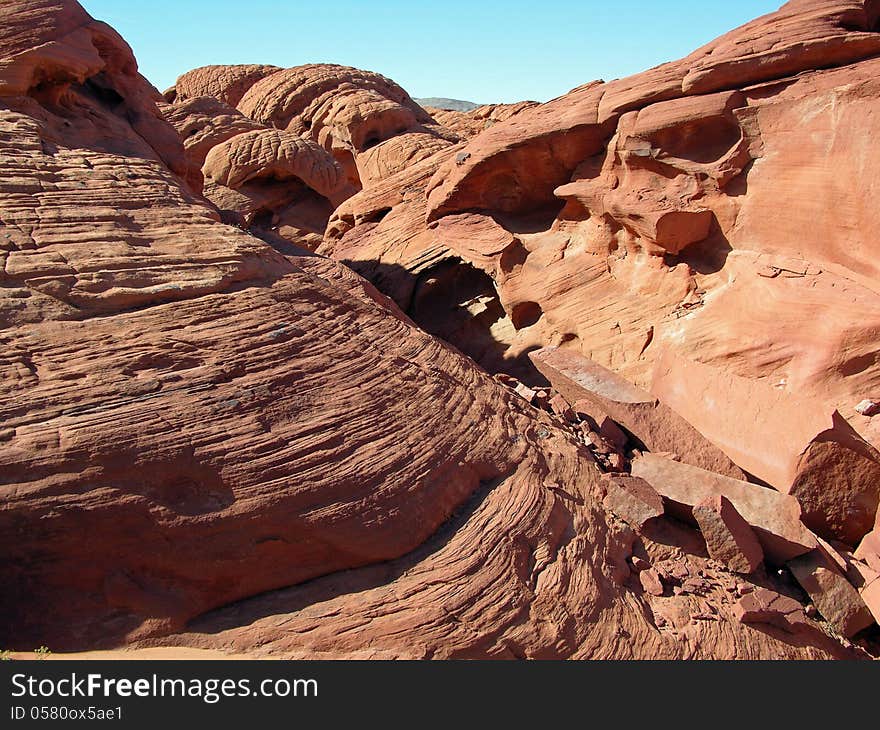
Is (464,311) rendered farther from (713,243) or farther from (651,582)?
(651,582)

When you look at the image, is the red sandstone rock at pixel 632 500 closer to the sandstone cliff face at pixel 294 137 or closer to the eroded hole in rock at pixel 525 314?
the eroded hole in rock at pixel 525 314

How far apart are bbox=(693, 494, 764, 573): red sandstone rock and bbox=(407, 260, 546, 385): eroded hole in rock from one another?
12.8ft

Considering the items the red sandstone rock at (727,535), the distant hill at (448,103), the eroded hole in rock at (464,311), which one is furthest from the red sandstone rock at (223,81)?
the distant hill at (448,103)

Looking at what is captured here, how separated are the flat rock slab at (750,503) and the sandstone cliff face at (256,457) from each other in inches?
8.9

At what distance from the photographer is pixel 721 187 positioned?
703 centimetres

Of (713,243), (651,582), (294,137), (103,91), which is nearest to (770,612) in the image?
(651,582)

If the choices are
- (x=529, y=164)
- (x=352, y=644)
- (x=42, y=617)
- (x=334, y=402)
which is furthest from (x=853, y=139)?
(x=42, y=617)

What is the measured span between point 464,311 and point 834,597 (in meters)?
5.54

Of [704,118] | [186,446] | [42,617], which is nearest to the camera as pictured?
[42,617]

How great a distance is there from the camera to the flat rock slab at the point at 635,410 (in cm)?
591

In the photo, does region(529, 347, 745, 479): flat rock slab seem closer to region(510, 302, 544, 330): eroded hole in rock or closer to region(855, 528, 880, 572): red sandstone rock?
region(855, 528, 880, 572): red sandstone rock

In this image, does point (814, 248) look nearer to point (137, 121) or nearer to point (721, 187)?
point (721, 187)

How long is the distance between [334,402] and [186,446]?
0.99m

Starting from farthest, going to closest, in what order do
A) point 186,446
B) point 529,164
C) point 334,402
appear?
point 529,164 < point 334,402 < point 186,446
